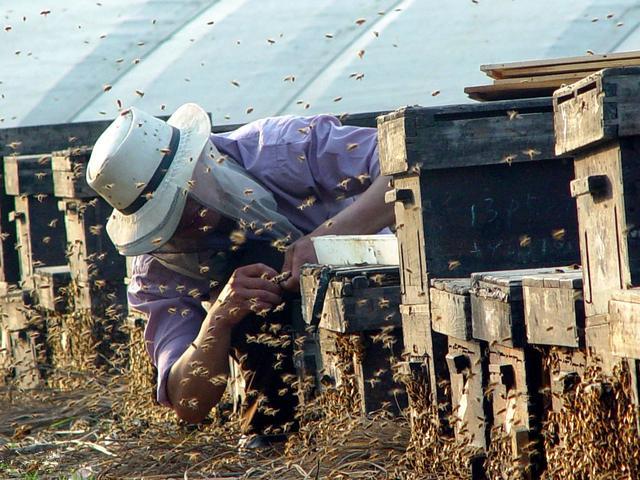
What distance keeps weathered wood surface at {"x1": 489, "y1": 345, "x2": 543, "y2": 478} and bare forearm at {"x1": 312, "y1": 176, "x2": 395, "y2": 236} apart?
1.20m

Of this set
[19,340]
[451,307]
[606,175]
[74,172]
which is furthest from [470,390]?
[19,340]

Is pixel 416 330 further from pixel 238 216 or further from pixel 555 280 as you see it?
pixel 238 216

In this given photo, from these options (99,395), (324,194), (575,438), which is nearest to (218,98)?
(99,395)

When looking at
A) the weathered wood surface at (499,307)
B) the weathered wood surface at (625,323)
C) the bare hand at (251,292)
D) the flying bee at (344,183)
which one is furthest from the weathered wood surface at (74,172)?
the weathered wood surface at (625,323)

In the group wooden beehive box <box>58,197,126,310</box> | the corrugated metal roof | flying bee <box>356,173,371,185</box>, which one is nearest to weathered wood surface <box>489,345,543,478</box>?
flying bee <box>356,173,371,185</box>

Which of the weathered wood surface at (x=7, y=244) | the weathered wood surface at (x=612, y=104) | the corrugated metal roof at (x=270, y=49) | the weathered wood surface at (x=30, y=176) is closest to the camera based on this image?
the weathered wood surface at (x=612, y=104)

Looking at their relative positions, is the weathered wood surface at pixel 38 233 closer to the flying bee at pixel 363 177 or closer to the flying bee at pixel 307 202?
the flying bee at pixel 307 202

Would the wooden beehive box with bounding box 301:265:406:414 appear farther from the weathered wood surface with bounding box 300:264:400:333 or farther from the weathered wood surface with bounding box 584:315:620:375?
the weathered wood surface with bounding box 584:315:620:375

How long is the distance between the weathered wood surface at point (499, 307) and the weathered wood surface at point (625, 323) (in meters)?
0.46

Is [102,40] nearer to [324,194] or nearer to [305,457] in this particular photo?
[324,194]

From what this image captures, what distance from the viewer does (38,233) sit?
7375 millimetres

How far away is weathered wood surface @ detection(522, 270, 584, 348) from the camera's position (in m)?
2.96

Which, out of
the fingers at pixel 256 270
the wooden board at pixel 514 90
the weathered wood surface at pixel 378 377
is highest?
the wooden board at pixel 514 90

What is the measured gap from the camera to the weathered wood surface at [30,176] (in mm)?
7172
